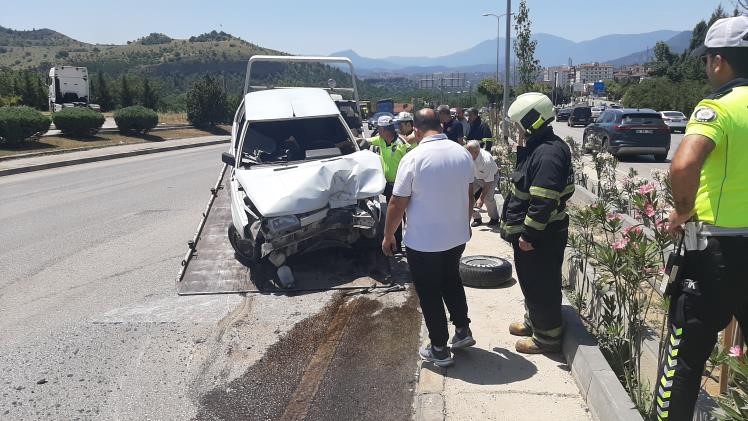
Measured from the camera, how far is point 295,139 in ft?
27.4

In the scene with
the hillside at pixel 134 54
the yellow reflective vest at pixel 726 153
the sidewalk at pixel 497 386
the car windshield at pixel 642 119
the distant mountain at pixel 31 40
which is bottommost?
the sidewalk at pixel 497 386

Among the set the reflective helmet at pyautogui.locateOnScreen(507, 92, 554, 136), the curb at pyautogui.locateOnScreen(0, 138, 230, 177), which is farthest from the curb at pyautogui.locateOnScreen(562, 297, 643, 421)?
the curb at pyautogui.locateOnScreen(0, 138, 230, 177)

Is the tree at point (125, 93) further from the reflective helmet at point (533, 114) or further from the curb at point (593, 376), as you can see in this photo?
the curb at point (593, 376)

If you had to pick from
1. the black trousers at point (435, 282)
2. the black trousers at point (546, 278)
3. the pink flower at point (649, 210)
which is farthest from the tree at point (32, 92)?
the pink flower at point (649, 210)

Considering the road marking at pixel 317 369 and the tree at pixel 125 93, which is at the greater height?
the tree at pixel 125 93

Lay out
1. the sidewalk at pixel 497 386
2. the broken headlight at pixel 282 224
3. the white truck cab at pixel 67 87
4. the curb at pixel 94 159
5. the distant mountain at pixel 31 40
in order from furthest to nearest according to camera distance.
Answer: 1. the distant mountain at pixel 31 40
2. the white truck cab at pixel 67 87
3. the curb at pixel 94 159
4. the broken headlight at pixel 282 224
5. the sidewalk at pixel 497 386

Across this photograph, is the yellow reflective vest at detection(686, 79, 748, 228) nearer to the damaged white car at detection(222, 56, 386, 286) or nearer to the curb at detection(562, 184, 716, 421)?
the curb at detection(562, 184, 716, 421)

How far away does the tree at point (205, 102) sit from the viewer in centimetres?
3844

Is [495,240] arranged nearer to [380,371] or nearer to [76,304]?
[380,371]

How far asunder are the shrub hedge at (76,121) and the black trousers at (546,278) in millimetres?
25677

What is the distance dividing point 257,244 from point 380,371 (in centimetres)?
222

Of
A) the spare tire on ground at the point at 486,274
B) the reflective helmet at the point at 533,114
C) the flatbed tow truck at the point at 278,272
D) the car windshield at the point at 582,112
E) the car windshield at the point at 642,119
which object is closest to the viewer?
the reflective helmet at the point at 533,114

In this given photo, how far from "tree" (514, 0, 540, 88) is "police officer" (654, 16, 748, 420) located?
20428 millimetres

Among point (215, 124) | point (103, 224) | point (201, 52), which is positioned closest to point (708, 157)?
point (103, 224)
